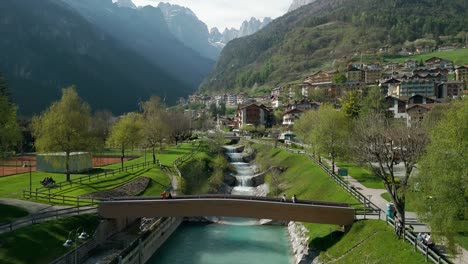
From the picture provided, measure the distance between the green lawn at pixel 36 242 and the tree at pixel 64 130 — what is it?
20.8 meters

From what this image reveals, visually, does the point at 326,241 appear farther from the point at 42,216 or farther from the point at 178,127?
the point at 178,127

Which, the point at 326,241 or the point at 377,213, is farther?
the point at 326,241

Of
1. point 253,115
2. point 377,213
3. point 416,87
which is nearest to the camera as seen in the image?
point 377,213

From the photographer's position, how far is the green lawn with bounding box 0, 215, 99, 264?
29.6 m

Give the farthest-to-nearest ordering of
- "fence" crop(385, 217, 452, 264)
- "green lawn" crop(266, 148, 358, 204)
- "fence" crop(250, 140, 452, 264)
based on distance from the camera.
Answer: "green lawn" crop(266, 148, 358, 204) → "fence" crop(250, 140, 452, 264) → "fence" crop(385, 217, 452, 264)

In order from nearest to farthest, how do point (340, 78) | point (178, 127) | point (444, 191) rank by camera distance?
point (444, 191)
point (178, 127)
point (340, 78)

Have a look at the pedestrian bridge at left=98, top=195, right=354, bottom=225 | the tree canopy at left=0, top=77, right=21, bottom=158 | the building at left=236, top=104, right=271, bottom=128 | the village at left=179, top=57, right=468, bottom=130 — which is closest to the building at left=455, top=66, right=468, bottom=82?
the village at left=179, top=57, right=468, bottom=130

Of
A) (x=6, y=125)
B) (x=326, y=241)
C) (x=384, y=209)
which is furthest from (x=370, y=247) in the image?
(x=6, y=125)

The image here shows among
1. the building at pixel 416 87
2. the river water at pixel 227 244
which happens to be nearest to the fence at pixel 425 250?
the river water at pixel 227 244

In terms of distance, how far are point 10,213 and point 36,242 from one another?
8762 mm

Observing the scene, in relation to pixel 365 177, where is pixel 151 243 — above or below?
below

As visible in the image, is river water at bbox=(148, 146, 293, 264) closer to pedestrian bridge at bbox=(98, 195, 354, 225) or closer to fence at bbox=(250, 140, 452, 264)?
pedestrian bridge at bbox=(98, 195, 354, 225)

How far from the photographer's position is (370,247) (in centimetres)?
2994

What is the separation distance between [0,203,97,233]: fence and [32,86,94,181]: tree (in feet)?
54.1
